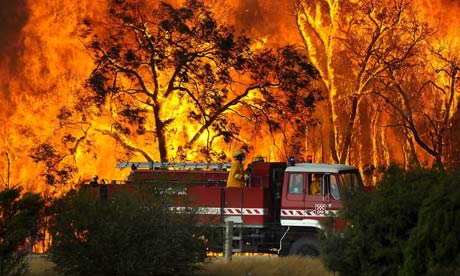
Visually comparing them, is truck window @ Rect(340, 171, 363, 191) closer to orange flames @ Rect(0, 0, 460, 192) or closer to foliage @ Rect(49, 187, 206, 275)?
foliage @ Rect(49, 187, 206, 275)

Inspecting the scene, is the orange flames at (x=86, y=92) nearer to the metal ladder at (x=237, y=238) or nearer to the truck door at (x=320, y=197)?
the metal ladder at (x=237, y=238)

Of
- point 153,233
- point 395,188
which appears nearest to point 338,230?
point 395,188

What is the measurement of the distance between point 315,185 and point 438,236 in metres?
9.45

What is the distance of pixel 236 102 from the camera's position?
35.8 meters

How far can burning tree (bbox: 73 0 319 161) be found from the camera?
35.6 metres

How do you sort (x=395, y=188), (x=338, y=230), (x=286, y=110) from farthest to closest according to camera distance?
1. (x=286, y=110)
2. (x=338, y=230)
3. (x=395, y=188)

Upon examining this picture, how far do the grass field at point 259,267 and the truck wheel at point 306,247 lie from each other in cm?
235

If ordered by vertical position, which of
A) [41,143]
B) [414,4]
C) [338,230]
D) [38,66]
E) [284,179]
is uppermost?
[414,4]

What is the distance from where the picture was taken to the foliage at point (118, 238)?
1780 cm

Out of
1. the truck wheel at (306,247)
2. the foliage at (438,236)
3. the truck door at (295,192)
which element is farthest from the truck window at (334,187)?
the foliage at (438,236)

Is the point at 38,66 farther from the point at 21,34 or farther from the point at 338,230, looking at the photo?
the point at 338,230

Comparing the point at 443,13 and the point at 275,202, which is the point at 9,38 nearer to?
the point at 443,13

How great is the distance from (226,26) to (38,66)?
6.77 m

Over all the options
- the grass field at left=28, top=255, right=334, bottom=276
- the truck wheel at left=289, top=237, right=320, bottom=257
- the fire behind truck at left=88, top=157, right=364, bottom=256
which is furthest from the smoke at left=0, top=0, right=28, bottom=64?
the grass field at left=28, top=255, right=334, bottom=276
